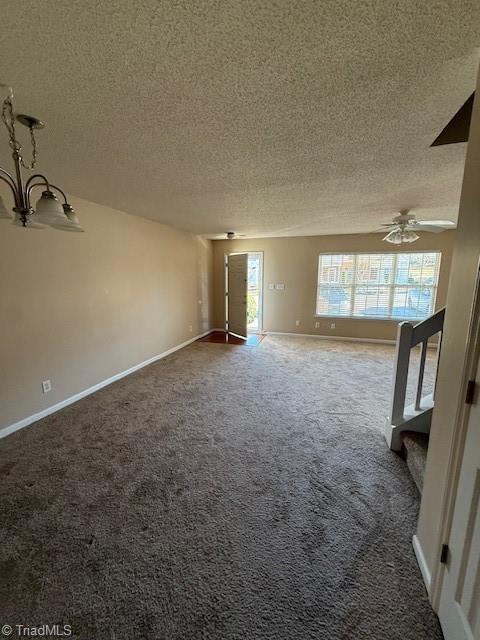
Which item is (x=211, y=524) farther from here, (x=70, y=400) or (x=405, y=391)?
(x=70, y=400)

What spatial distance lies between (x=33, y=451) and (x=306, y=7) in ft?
10.7

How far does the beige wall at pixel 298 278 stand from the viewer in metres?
5.66

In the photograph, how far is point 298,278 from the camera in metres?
6.09

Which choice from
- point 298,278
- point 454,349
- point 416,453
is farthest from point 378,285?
point 454,349

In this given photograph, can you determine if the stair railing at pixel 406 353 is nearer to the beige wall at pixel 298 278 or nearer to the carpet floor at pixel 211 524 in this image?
the carpet floor at pixel 211 524

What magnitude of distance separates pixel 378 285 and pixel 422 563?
5.16 meters

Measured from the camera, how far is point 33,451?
226 centimetres

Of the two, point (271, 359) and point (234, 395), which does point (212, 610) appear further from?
point (271, 359)

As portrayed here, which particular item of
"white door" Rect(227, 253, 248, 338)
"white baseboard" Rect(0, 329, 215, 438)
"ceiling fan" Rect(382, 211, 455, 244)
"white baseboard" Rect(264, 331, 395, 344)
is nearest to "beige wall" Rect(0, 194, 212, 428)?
"white baseboard" Rect(0, 329, 215, 438)

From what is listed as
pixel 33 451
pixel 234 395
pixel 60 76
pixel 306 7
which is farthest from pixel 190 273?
pixel 306 7

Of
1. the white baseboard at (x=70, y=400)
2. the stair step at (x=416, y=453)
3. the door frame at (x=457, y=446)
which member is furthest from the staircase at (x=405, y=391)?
the white baseboard at (x=70, y=400)

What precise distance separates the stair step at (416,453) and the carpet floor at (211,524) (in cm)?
11

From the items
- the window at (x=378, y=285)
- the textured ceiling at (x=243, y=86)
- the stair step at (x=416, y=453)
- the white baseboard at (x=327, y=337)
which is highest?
the textured ceiling at (x=243, y=86)

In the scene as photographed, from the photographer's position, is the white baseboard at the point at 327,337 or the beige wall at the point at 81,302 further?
the white baseboard at the point at 327,337
